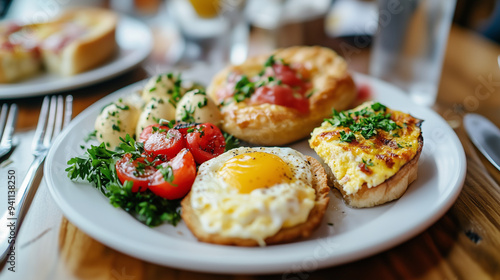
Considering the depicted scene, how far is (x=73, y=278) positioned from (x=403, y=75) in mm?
4207

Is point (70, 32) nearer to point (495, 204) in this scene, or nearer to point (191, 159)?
point (191, 159)

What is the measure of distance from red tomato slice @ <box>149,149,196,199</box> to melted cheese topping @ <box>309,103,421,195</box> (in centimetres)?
101

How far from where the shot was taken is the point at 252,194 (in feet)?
8.24

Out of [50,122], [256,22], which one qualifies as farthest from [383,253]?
[256,22]

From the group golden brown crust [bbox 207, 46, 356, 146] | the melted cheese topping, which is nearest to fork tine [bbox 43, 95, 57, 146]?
golden brown crust [bbox 207, 46, 356, 146]

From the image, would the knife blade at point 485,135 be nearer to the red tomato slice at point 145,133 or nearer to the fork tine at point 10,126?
the red tomato slice at point 145,133

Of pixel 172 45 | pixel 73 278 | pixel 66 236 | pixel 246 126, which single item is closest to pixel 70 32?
pixel 172 45

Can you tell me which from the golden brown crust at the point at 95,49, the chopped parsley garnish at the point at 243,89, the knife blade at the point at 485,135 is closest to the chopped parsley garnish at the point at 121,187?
the chopped parsley garnish at the point at 243,89

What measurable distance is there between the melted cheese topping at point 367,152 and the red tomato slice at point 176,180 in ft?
3.32

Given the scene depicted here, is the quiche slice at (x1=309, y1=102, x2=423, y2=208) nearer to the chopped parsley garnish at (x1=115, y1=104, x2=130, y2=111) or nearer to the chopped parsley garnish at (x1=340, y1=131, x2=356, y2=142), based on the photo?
the chopped parsley garnish at (x1=340, y1=131, x2=356, y2=142)

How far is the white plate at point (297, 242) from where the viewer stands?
216cm

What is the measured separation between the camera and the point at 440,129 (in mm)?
3455

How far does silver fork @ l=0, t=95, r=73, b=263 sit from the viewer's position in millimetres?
2595

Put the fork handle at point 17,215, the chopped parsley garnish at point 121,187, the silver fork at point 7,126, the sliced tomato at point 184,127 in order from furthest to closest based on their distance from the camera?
1. the silver fork at point 7,126
2. the sliced tomato at point 184,127
3. the chopped parsley garnish at point 121,187
4. the fork handle at point 17,215
